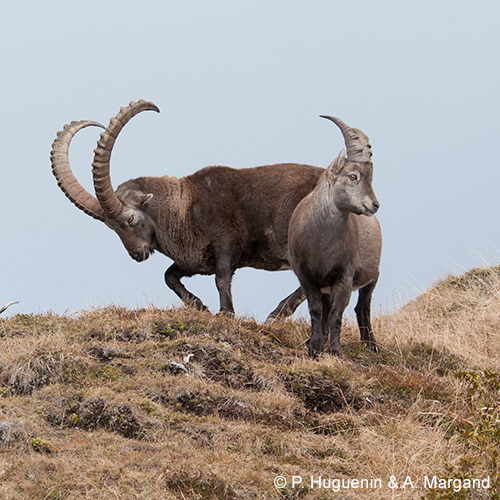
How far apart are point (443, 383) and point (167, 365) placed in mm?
3166

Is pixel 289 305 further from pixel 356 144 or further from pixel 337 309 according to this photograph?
pixel 356 144

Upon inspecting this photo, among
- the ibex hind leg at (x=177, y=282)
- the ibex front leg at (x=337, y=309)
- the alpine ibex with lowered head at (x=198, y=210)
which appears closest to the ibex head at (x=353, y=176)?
the ibex front leg at (x=337, y=309)

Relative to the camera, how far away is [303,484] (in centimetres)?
660

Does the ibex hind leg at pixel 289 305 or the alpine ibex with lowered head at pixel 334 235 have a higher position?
the alpine ibex with lowered head at pixel 334 235

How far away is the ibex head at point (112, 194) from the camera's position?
11.6 meters

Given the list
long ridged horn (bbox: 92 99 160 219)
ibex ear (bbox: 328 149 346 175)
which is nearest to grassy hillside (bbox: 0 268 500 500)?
long ridged horn (bbox: 92 99 160 219)

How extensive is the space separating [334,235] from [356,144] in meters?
1.09

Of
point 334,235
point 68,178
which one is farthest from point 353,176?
point 68,178

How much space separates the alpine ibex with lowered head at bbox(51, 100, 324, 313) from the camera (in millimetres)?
11750

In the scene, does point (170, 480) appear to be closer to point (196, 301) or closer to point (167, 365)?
point (167, 365)

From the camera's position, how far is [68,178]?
1213 cm

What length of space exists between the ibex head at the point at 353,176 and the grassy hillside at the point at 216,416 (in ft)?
5.84

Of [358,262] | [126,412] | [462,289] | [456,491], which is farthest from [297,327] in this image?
[462,289]

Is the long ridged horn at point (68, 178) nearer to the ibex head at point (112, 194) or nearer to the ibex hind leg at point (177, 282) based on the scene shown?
the ibex head at point (112, 194)
